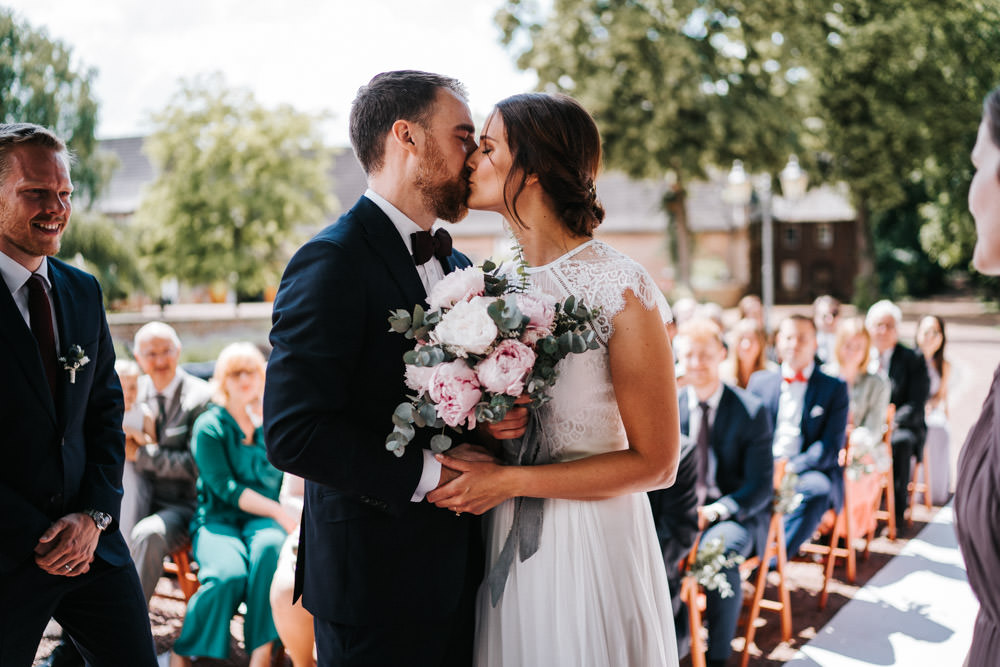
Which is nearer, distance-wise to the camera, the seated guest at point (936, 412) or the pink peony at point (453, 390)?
the pink peony at point (453, 390)

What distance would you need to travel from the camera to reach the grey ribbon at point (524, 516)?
2244 mm

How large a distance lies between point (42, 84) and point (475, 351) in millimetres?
7058

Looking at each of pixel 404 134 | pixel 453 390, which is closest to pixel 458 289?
pixel 453 390

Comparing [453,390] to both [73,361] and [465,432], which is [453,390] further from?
[73,361]

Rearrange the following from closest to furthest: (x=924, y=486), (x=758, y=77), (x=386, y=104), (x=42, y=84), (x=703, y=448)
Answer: (x=386, y=104) → (x=703, y=448) → (x=42, y=84) → (x=924, y=486) → (x=758, y=77)

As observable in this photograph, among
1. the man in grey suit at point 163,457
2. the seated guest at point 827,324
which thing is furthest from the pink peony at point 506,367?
the seated guest at point 827,324

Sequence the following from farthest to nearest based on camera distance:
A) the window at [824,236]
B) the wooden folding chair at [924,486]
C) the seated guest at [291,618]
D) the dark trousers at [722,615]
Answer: the window at [824,236]
the wooden folding chair at [924,486]
the dark trousers at [722,615]
the seated guest at [291,618]

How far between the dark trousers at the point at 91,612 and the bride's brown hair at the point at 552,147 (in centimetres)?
195

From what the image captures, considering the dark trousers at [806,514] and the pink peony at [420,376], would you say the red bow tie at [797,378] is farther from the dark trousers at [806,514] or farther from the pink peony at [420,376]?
the pink peony at [420,376]

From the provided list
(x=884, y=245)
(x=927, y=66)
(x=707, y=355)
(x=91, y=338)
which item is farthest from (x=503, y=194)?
(x=884, y=245)

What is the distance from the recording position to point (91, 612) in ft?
8.92

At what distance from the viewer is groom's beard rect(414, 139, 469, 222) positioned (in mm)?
2283

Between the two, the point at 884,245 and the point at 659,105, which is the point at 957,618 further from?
the point at 884,245

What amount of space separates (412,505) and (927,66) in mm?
26527
